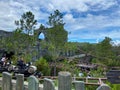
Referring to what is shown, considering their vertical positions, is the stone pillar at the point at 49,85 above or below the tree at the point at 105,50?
below

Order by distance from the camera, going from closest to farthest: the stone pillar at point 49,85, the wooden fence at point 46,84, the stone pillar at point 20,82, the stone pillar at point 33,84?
the wooden fence at point 46,84
the stone pillar at point 49,85
the stone pillar at point 33,84
the stone pillar at point 20,82

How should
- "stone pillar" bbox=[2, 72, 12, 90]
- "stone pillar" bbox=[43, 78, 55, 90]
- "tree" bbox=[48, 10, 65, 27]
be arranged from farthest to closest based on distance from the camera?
"tree" bbox=[48, 10, 65, 27]
"stone pillar" bbox=[2, 72, 12, 90]
"stone pillar" bbox=[43, 78, 55, 90]

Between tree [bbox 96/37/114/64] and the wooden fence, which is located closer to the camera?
the wooden fence

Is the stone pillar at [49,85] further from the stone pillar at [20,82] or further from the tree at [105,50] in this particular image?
the tree at [105,50]

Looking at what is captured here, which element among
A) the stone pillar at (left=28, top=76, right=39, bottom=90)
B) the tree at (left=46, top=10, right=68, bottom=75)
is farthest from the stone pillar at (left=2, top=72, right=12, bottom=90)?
the tree at (left=46, top=10, right=68, bottom=75)

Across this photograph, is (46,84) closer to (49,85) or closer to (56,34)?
(49,85)

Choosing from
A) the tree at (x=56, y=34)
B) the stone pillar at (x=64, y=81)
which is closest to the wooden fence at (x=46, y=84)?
the stone pillar at (x=64, y=81)

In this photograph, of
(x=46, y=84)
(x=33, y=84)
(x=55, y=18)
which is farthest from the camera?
(x=55, y=18)

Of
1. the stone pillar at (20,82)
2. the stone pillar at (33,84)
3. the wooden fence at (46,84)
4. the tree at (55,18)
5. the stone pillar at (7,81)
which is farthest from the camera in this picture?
the tree at (55,18)

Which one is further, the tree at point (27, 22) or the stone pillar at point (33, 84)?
the tree at point (27, 22)

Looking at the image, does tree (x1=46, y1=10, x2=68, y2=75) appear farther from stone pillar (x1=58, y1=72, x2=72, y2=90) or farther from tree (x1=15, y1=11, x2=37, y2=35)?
stone pillar (x1=58, y1=72, x2=72, y2=90)

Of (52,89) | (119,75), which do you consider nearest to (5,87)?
(52,89)

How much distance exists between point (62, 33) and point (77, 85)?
71.9 feet

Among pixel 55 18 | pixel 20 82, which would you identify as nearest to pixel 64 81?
pixel 20 82
